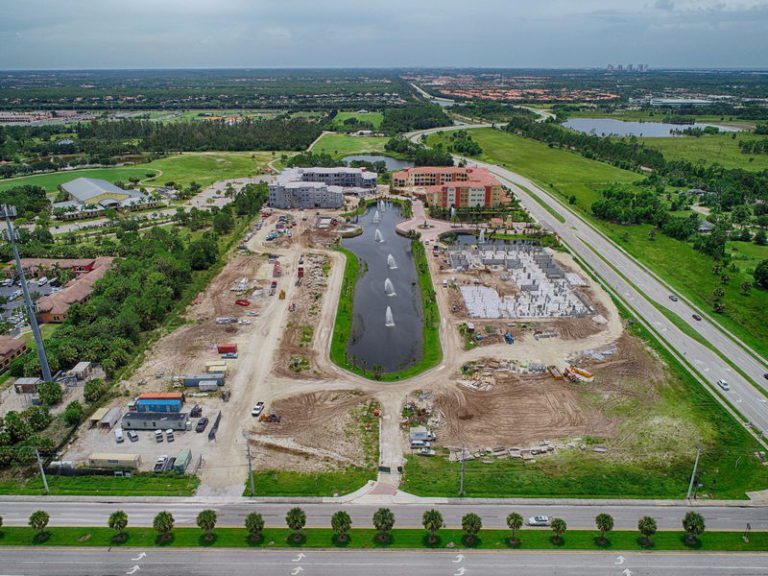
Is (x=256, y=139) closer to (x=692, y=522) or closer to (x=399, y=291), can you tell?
(x=399, y=291)

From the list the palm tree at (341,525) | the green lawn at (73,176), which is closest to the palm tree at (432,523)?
the palm tree at (341,525)

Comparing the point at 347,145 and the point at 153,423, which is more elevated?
the point at 347,145

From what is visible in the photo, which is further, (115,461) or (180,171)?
(180,171)

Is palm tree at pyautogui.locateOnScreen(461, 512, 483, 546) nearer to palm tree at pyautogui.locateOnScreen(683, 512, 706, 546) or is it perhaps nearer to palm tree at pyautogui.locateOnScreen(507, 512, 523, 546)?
palm tree at pyautogui.locateOnScreen(507, 512, 523, 546)

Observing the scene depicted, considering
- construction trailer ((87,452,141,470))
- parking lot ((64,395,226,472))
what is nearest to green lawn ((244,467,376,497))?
parking lot ((64,395,226,472))

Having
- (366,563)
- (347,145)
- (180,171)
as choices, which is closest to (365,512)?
(366,563)

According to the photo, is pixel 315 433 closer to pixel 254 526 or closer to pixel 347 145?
pixel 254 526

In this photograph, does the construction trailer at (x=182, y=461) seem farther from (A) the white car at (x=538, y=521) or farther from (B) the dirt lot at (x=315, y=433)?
(A) the white car at (x=538, y=521)
